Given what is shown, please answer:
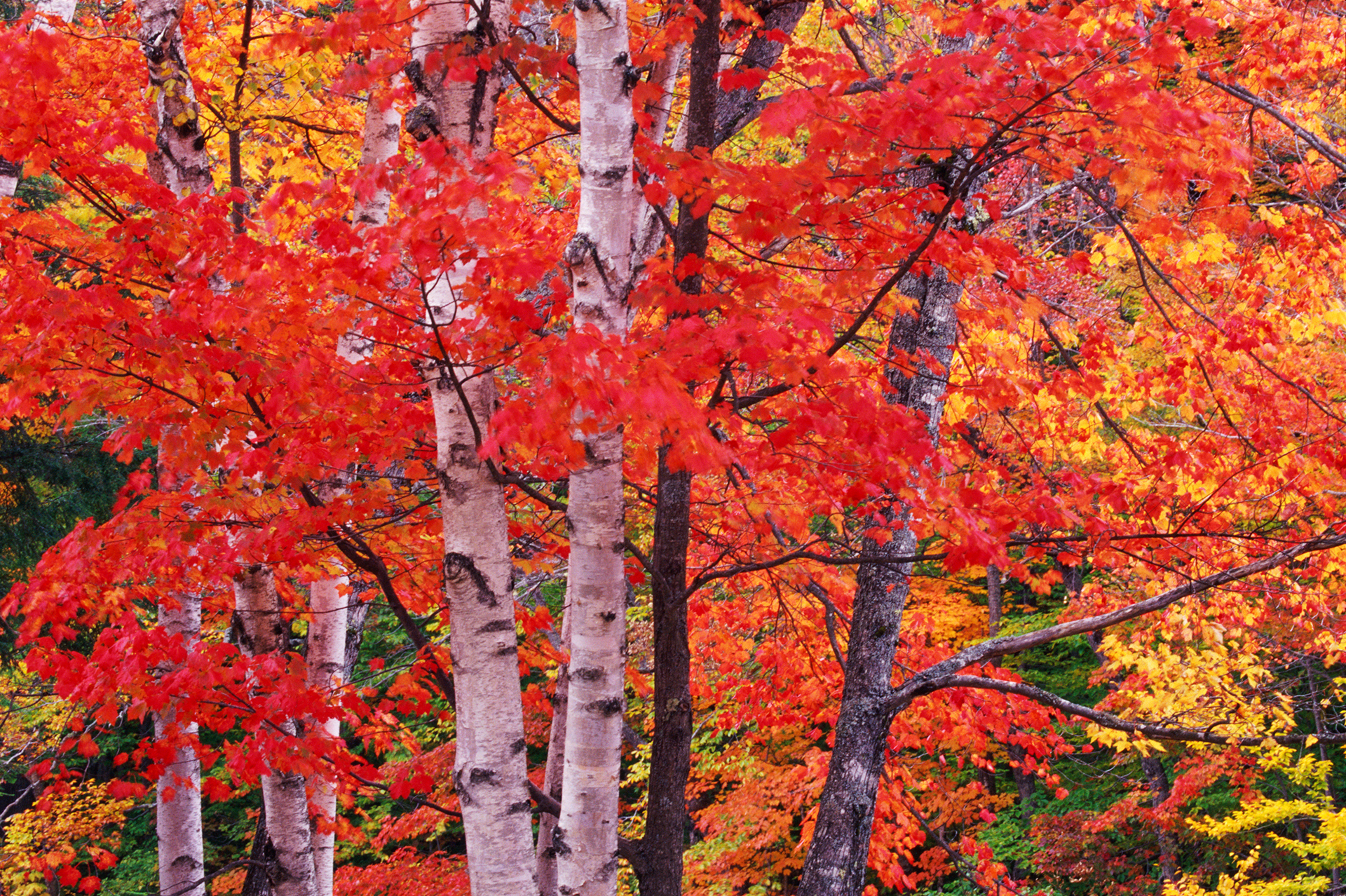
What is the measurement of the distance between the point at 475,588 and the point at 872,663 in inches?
98.4

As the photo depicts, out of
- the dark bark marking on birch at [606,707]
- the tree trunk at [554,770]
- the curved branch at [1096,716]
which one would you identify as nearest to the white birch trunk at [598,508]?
the dark bark marking on birch at [606,707]

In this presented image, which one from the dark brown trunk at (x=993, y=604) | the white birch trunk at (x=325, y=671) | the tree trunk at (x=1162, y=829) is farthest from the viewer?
the dark brown trunk at (x=993, y=604)

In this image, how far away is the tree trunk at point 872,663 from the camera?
4445 mm

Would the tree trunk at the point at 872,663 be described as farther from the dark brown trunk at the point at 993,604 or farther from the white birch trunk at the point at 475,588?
the dark brown trunk at the point at 993,604

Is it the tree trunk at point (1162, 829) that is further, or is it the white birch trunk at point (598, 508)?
the tree trunk at point (1162, 829)

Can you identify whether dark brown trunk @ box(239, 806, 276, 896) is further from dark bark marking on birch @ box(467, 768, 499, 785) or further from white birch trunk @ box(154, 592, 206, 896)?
dark bark marking on birch @ box(467, 768, 499, 785)

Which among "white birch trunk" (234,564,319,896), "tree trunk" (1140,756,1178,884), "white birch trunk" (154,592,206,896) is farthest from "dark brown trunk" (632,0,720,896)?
"tree trunk" (1140,756,1178,884)

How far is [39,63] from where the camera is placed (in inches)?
123

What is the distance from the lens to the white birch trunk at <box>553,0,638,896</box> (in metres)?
2.65

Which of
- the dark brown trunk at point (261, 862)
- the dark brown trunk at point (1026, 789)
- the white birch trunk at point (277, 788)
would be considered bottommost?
the dark brown trunk at point (1026, 789)

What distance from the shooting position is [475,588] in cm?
282

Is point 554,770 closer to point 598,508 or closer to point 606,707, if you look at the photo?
point 606,707

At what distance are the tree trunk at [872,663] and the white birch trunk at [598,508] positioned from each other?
6.67ft

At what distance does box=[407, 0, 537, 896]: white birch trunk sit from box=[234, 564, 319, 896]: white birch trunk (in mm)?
1418
